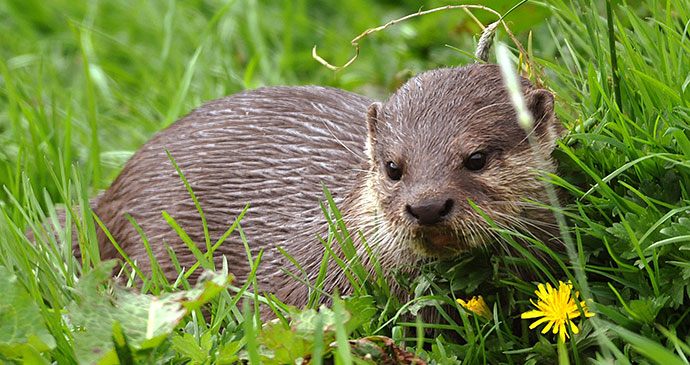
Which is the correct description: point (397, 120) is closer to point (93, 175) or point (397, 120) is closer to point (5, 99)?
point (93, 175)

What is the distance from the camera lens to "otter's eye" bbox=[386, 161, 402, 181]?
8.32 feet

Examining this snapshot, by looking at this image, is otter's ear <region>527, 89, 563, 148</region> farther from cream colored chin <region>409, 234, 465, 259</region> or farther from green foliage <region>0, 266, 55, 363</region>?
green foliage <region>0, 266, 55, 363</region>

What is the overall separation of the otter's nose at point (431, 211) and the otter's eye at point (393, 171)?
26cm

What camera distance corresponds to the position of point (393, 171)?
8.39 ft

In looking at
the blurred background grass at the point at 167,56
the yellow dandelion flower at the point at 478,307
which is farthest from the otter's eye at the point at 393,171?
the blurred background grass at the point at 167,56

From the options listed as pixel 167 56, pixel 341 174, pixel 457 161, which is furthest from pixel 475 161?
pixel 167 56

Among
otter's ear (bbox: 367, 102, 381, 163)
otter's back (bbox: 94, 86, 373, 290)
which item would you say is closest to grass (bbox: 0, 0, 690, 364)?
otter's back (bbox: 94, 86, 373, 290)

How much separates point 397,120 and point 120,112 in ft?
8.67

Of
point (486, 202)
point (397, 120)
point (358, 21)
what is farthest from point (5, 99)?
point (486, 202)

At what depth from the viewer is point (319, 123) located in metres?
3.39

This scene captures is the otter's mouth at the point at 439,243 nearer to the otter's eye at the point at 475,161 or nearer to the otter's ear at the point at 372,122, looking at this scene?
the otter's eye at the point at 475,161

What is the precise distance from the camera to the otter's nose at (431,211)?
2.26 meters

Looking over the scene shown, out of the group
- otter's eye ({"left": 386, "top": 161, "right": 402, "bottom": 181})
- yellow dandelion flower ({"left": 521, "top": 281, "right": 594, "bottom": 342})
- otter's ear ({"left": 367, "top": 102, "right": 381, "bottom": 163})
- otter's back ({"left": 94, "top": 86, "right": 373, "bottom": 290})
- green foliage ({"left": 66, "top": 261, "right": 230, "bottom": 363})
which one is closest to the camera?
green foliage ({"left": 66, "top": 261, "right": 230, "bottom": 363})

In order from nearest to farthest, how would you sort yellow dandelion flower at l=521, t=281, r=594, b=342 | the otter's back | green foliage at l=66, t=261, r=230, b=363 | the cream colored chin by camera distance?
green foliage at l=66, t=261, r=230, b=363, yellow dandelion flower at l=521, t=281, r=594, b=342, the cream colored chin, the otter's back
